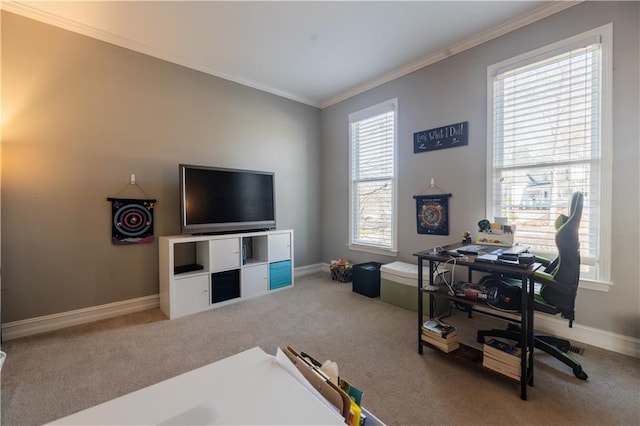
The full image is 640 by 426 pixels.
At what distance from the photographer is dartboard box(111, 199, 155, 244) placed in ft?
9.21

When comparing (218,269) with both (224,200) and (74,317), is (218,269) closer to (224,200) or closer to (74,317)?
(224,200)

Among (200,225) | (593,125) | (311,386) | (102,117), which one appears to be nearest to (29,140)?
(102,117)

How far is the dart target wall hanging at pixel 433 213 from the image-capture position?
122 inches

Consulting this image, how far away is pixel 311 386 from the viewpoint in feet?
2.37

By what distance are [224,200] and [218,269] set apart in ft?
2.63

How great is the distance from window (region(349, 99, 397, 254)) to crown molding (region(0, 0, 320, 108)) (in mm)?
1690

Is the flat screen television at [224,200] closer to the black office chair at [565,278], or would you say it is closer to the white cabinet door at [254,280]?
the white cabinet door at [254,280]

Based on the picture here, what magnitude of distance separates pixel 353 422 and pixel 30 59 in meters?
3.71

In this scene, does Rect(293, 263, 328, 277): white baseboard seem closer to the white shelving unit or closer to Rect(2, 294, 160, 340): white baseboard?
the white shelving unit

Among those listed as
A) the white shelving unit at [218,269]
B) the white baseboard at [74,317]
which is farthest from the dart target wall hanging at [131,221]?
the white baseboard at [74,317]

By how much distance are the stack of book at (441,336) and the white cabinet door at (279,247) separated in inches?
81.8

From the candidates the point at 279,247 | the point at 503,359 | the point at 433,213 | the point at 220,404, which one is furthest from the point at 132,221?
the point at 503,359

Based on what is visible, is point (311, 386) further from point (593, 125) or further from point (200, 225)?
point (593, 125)

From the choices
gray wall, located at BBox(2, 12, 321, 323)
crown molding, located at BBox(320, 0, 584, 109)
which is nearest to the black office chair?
crown molding, located at BBox(320, 0, 584, 109)
